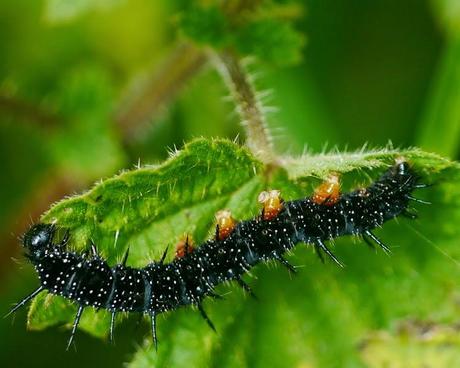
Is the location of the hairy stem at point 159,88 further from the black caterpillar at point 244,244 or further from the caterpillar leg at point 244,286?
the caterpillar leg at point 244,286

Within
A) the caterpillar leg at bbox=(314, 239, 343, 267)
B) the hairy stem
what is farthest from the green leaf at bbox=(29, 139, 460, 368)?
the hairy stem

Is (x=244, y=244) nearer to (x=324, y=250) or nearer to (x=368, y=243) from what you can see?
(x=324, y=250)

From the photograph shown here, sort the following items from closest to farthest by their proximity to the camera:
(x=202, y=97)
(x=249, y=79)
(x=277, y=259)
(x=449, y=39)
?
(x=277, y=259) < (x=249, y=79) < (x=449, y=39) < (x=202, y=97)

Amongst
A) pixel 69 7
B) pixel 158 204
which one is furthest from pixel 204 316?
pixel 69 7

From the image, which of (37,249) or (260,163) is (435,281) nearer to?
(260,163)

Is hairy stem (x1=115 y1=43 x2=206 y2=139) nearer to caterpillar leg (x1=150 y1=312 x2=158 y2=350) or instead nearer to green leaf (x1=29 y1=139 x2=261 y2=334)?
green leaf (x1=29 y1=139 x2=261 y2=334)

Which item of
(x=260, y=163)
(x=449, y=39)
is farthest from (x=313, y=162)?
(x=449, y=39)
